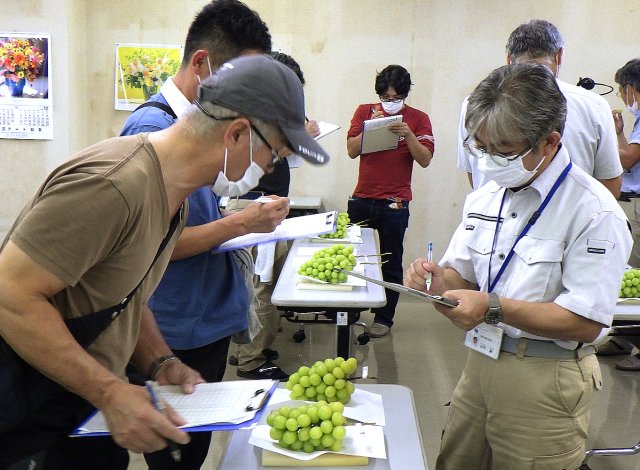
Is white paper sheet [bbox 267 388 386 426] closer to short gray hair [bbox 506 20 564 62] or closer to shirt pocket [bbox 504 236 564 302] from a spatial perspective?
shirt pocket [bbox 504 236 564 302]

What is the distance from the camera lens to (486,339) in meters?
1.60

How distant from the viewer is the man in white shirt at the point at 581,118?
246cm

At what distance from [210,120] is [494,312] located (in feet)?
2.68

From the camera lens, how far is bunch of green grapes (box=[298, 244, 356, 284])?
2621 millimetres

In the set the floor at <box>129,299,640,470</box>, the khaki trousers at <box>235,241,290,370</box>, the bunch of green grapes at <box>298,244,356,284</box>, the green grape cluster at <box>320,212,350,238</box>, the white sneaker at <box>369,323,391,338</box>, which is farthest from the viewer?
the white sneaker at <box>369,323,391,338</box>

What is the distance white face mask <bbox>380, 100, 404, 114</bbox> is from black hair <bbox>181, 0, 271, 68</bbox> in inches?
98.0

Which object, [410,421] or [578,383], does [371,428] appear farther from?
[578,383]

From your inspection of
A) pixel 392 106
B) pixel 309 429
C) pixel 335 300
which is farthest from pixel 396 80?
pixel 309 429

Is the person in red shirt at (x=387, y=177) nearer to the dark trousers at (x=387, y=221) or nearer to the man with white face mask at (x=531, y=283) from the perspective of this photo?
the dark trousers at (x=387, y=221)

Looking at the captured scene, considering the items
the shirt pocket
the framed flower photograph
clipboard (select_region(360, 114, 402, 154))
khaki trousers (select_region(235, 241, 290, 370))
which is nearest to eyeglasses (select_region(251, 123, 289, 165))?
the shirt pocket

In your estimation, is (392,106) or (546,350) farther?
(392,106)

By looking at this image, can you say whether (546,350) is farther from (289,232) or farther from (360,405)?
(289,232)

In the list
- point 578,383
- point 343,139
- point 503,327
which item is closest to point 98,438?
point 503,327

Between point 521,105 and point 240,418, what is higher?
point 521,105
